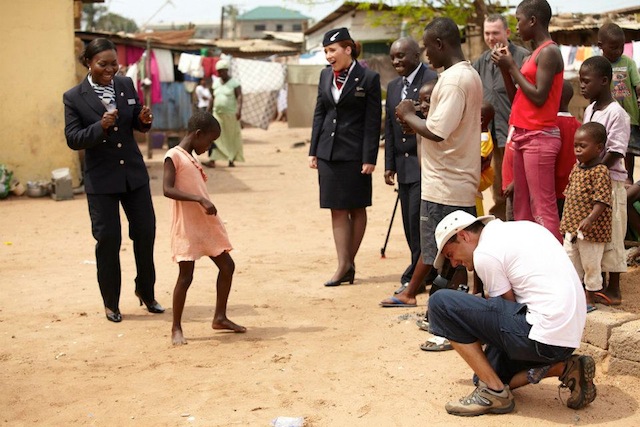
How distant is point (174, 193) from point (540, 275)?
2.40m

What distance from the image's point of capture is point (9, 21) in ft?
41.0

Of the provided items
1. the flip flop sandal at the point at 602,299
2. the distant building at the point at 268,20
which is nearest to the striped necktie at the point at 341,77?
the flip flop sandal at the point at 602,299

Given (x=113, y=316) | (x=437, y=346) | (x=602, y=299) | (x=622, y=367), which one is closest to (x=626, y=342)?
(x=622, y=367)

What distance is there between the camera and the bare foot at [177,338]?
575cm

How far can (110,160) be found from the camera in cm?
632

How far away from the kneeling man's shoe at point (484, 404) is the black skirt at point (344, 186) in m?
3.09

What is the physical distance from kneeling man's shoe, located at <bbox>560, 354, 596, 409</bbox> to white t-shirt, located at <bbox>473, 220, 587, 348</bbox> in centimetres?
16

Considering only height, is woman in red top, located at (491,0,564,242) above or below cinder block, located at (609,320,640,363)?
above

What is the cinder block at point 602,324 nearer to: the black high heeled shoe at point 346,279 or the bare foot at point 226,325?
the bare foot at point 226,325

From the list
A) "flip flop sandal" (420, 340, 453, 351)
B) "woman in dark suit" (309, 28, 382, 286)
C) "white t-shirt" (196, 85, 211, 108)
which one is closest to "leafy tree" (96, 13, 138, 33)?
"white t-shirt" (196, 85, 211, 108)

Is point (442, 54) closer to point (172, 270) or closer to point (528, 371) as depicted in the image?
point (528, 371)

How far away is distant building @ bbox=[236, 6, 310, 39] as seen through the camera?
322ft

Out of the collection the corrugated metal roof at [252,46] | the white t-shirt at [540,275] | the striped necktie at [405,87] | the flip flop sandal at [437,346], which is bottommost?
the flip flop sandal at [437,346]

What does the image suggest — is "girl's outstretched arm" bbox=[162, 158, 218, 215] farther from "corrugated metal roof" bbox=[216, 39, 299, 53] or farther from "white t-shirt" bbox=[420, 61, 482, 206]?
"corrugated metal roof" bbox=[216, 39, 299, 53]
